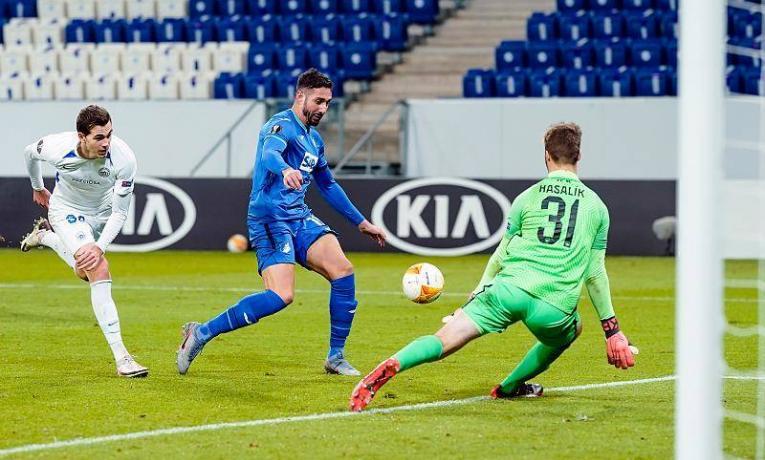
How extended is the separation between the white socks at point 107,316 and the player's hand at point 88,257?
0.13 m

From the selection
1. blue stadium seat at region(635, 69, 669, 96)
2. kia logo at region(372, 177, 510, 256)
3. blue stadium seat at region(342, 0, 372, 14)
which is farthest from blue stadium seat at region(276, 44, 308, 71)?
blue stadium seat at region(635, 69, 669, 96)

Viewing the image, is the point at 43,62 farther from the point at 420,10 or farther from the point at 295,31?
the point at 420,10

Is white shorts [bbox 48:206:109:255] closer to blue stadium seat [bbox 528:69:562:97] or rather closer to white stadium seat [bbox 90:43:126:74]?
blue stadium seat [bbox 528:69:562:97]

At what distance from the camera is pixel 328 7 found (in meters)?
25.8

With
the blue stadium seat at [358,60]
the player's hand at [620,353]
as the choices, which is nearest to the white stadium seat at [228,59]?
the blue stadium seat at [358,60]

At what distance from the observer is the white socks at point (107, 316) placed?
8.36 meters

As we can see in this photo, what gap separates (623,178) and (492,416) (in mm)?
13487

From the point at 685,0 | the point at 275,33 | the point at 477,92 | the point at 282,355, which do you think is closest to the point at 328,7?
the point at 275,33

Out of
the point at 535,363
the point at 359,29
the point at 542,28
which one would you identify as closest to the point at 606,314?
the point at 535,363

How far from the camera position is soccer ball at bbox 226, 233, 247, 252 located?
20.0 metres

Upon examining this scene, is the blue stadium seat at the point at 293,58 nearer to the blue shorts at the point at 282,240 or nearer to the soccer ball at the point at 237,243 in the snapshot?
the soccer ball at the point at 237,243

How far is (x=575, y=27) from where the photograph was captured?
76.0 ft

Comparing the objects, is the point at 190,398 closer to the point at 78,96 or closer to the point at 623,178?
the point at 623,178

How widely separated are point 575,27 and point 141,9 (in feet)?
29.1
